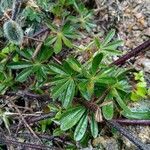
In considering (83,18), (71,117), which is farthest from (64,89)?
(83,18)

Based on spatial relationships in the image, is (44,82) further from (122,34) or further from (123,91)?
(122,34)

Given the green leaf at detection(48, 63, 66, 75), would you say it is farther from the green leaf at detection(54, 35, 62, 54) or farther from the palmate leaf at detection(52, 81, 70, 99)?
the green leaf at detection(54, 35, 62, 54)

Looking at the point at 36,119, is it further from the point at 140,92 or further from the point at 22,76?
the point at 140,92

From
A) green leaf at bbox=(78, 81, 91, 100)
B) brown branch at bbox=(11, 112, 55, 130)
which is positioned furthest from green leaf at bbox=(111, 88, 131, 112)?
brown branch at bbox=(11, 112, 55, 130)

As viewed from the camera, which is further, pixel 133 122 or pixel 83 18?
pixel 83 18

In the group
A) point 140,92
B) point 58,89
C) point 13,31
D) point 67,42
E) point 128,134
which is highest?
point 13,31

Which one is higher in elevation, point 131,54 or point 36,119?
point 131,54

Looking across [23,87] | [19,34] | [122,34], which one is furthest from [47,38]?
[122,34]
